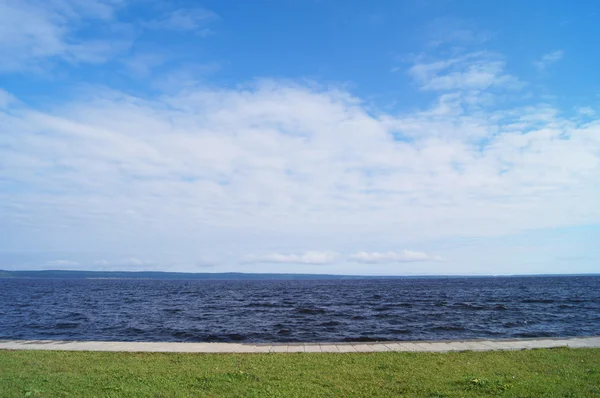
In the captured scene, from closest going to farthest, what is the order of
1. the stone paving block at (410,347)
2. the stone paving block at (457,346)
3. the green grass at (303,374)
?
the green grass at (303,374) → the stone paving block at (457,346) → the stone paving block at (410,347)

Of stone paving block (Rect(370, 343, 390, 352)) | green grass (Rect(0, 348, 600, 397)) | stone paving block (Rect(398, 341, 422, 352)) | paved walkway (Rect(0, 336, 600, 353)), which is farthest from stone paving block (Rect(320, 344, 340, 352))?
stone paving block (Rect(398, 341, 422, 352))

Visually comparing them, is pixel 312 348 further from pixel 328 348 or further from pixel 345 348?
pixel 345 348

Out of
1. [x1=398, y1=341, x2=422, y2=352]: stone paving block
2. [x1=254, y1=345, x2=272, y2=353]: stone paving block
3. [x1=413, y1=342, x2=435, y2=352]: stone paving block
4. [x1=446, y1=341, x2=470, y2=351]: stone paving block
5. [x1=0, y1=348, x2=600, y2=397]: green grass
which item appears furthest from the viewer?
[x1=254, y1=345, x2=272, y2=353]: stone paving block

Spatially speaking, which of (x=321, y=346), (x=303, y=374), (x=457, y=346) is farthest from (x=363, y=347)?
(x=303, y=374)

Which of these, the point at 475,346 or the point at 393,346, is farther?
the point at 393,346

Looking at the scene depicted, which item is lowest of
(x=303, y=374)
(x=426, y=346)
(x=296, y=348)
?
(x=296, y=348)

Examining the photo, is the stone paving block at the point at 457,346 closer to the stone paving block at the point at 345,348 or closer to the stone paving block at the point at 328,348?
the stone paving block at the point at 345,348

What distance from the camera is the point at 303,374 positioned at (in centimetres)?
1109

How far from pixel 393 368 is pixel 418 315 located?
24.5 metres

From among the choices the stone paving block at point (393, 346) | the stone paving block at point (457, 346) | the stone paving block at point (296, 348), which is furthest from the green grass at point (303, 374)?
the stone paving block at point (296, 348)

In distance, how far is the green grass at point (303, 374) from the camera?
9406 millimetres

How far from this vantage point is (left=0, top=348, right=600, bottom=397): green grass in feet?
30.9

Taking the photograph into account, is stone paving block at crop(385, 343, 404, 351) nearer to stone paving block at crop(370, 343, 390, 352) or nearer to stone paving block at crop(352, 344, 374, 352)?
stone paving block at crop(370, 343, 390, 352)

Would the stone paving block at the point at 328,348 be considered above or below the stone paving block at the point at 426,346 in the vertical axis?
below
